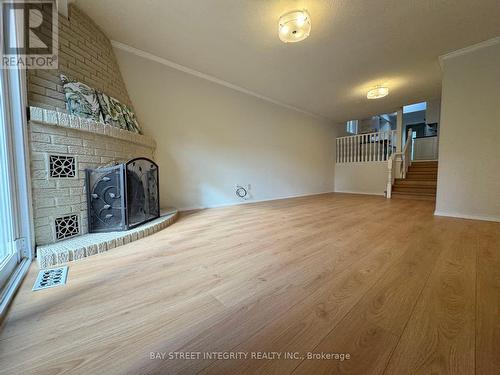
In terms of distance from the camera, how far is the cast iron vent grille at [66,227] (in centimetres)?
156

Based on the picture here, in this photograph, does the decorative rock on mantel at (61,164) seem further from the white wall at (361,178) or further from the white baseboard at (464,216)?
the white wall at (361,178)

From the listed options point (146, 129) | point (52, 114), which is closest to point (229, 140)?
point (146, 129)

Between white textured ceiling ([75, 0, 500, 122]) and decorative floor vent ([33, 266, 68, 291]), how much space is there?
239cm

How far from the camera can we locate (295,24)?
1.90 metres

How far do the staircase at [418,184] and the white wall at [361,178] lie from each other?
49 centimetres

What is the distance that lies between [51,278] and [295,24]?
8.96 ft

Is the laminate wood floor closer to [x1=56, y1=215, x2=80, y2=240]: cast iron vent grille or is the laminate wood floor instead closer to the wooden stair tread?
[x1=56, y1=215, x2=80, y2=240]: cast iron vent grille

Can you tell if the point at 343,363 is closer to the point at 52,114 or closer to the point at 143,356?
the point at 143,356

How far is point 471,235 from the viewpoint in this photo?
1.92 m

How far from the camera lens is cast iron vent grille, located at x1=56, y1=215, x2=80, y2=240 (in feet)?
5.13

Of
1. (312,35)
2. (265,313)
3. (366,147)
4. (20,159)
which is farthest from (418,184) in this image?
(20,159)

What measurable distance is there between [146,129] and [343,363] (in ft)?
10.3

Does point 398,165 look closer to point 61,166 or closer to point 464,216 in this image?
point 464,216

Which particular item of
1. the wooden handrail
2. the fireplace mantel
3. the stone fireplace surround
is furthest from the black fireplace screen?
the wooden handrail
